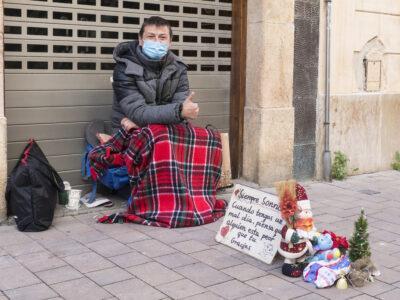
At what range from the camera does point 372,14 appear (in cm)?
771

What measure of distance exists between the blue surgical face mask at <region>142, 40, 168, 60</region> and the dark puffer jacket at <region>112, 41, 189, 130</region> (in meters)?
0.04

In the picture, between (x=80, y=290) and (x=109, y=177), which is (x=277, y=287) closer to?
(x=80, y=290)

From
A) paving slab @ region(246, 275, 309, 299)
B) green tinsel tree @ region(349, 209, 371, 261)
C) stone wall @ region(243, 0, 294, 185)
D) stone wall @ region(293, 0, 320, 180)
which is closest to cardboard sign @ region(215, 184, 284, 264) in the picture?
paving slab @ region(246, 275, 309, 299)

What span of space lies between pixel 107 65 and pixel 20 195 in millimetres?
1649

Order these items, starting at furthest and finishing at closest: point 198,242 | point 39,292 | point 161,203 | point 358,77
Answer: point 358,77, point 161,203, point 198,242, point 39,292

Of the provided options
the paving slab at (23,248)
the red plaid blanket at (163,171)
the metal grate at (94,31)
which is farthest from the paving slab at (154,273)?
the metal grate at (94,31)

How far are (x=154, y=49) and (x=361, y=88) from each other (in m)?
3.25

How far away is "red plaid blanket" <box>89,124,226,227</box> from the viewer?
5.29 metres

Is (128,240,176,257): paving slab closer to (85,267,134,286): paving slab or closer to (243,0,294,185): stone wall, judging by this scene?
(85,267,134,286): paving slab

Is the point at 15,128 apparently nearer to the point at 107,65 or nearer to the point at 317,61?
the point at 107,65

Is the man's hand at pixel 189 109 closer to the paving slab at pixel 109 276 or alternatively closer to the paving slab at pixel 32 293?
the paving slab at pixel 109 276

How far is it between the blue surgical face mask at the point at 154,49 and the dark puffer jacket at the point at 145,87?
4 centimetres

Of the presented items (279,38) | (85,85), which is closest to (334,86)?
(279,38)

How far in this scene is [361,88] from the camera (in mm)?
7758
